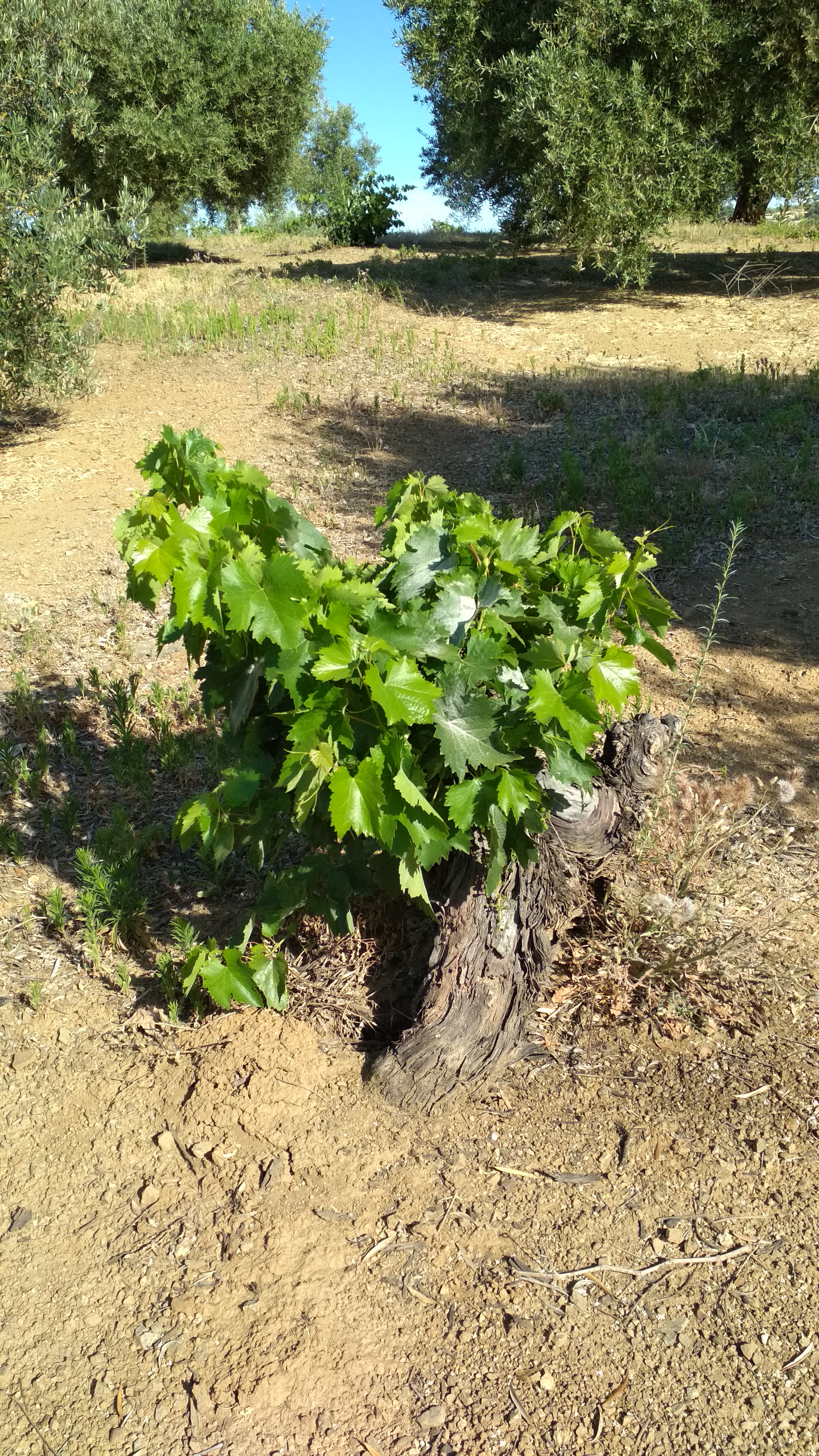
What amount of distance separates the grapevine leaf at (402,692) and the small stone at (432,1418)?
53.1 inches

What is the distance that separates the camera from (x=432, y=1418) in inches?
78.6

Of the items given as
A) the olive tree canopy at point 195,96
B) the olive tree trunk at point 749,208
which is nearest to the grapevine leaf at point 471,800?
the olive tree canopy at point 195,96

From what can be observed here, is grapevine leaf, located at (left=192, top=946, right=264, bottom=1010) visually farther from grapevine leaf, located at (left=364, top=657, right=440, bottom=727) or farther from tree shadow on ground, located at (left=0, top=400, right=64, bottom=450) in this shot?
tree shadow on ground, located at (left=0, top=400, right=64, bottom=450)

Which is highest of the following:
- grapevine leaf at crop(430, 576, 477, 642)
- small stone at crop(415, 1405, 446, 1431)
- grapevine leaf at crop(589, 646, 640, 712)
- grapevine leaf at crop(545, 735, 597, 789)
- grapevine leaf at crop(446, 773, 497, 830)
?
grapevine leaf at crop(430, 576, 477, 642)

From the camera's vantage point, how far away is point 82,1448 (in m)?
2.00

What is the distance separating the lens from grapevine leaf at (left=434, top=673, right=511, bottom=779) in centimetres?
219

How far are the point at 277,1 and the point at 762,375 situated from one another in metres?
10.8

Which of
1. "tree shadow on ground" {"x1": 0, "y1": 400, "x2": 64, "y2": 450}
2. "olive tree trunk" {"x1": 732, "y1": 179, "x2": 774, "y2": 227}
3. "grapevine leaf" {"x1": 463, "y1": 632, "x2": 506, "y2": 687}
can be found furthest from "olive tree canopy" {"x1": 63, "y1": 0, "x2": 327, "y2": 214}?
"grapevine leaf" {"x1": 463, "y1": 632, "x2": 506, "y2": 687}

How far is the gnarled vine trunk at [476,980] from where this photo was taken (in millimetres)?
2639

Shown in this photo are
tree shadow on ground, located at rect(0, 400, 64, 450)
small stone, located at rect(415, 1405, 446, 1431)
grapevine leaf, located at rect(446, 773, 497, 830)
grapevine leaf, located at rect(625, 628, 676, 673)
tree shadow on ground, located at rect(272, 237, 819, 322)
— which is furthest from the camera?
tree shadow on ground, located at rect(272, 237, 819, 322)

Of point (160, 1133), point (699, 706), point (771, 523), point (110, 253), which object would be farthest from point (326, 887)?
point (110, 253)

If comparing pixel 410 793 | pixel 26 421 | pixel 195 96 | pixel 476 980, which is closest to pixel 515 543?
pixel 410 793

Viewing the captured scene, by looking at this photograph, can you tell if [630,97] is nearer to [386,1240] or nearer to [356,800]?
[356,800]

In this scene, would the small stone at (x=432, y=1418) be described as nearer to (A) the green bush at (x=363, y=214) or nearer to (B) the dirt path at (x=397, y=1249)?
(B) the dirt path at (x=397, y=1249)
